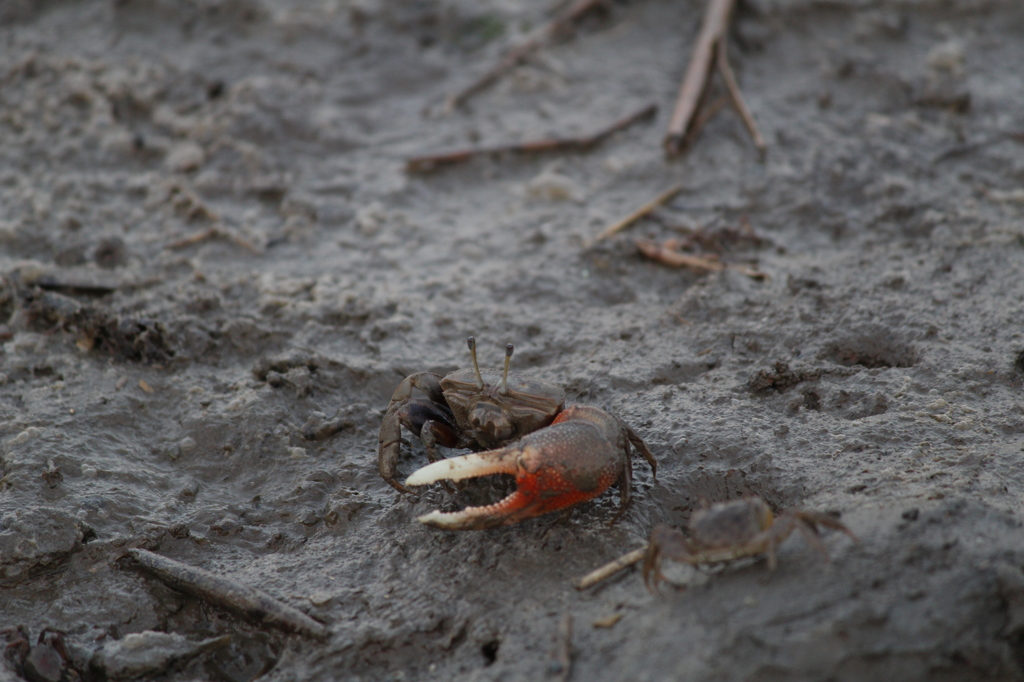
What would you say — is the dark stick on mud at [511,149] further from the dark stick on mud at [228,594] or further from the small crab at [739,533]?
the small crab at [739,533]

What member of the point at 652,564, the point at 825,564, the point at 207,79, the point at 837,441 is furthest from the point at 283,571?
the point at 207,79

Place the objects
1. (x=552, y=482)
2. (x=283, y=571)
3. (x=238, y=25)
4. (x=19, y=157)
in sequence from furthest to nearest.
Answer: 1. (x=238, y=25)
2. (x=19, y=157)
3. (x=283, y=571)
4. (x=552, y=482)

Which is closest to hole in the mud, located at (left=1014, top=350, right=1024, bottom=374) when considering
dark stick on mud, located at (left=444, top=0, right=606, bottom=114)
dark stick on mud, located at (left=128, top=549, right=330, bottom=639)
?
dark stick on mud, located at (left=128, top=549, right=330, bottom=639)

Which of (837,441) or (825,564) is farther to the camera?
(837,441)

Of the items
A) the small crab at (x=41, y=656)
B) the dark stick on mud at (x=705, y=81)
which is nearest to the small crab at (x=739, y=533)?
the small crab at (x=41, y=656)

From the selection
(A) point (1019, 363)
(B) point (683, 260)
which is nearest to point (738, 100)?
(B) point (683, 260)

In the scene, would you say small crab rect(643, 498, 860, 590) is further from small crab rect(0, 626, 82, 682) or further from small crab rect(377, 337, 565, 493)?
small crab rect(0, 626, 82, 682)

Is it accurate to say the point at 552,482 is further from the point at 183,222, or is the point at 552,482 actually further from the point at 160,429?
the point at 183,222
